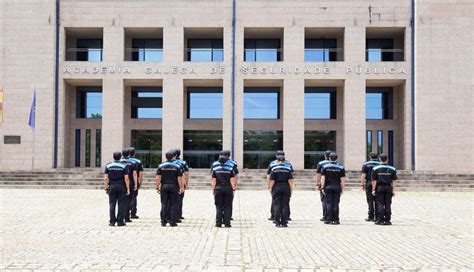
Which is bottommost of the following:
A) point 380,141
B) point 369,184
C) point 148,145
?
point 369,184

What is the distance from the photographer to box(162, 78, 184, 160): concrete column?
3334 centimetres

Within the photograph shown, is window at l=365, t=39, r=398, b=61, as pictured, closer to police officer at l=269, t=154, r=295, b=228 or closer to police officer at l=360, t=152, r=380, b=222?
police officer at l=360, t=152, r=380, b=222

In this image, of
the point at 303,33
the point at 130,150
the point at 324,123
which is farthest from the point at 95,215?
the point at 324,123

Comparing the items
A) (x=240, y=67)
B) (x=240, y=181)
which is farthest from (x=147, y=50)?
(x=240, y=181)

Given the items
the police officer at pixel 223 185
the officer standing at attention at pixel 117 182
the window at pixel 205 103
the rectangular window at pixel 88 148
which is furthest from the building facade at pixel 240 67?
the police officer at pixel 223 185

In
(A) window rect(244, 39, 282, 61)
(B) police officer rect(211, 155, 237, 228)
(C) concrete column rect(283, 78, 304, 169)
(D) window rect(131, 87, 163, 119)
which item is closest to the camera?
(B) police officer rect(211, 155, 237, 228)

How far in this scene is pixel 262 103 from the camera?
37312 mm

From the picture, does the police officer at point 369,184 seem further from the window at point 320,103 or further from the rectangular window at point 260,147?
the window at point 320,103

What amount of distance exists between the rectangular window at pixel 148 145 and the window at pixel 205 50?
653cm

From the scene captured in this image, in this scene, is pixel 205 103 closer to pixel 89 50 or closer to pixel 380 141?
pixel 89 50

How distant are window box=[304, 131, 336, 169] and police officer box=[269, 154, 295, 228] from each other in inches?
950

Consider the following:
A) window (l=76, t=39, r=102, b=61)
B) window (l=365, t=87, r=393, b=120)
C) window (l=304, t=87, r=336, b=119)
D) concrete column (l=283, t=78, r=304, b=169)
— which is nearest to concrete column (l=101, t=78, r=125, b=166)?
window (l=76, t=39, r=102, b=61)

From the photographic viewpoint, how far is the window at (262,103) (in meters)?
37.1

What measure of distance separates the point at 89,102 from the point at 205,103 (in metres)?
8.76
